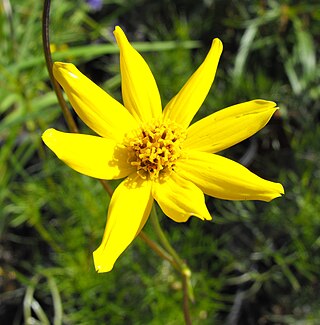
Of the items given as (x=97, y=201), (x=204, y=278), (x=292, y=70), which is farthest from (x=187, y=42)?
(x=204, y=278)

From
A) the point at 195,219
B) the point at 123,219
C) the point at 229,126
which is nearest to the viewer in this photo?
the point at 123,219

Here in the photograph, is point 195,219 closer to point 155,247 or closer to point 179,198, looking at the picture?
point 155,247

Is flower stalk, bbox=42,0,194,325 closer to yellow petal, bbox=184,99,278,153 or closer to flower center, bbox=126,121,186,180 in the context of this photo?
flower center, bbox=126,121,186,180

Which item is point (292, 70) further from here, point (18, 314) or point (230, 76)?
point (18, 314)

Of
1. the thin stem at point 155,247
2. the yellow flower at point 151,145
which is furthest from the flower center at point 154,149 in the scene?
the thin stem at point 155,247

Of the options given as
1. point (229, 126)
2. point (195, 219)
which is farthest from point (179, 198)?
point (195, 219)

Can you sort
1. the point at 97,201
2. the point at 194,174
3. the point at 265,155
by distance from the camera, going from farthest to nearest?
the point at 265,155, the point at 97,201, the point at 194,174

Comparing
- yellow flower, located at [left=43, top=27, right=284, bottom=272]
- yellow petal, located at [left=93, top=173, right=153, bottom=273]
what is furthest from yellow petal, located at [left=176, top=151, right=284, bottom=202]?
yellow petal, located at [left=93, top=173, right=153, bottom=273]
